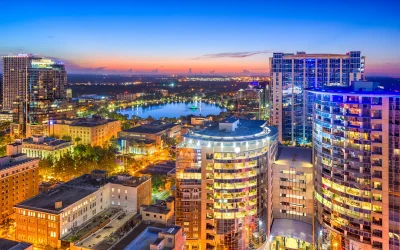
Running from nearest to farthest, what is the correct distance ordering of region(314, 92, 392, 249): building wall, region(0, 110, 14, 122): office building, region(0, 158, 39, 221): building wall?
region(314, 92, 392, 249): building wall
region(0, 158, 39, 221): building wall
region(0, 110, 14, 122): office building

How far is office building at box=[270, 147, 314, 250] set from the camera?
595 inches

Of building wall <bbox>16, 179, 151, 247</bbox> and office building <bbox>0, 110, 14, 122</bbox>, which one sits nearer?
building wall <bbox>16, 179, 151, 247</bbox>

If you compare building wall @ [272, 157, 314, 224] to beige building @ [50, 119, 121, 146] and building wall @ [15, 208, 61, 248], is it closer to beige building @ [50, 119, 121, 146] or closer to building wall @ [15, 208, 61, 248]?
building wall @ [15, 208, 61, 248]

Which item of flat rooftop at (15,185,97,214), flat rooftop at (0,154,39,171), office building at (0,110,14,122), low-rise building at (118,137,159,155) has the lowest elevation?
flat rooftop at (15,185,97,214)

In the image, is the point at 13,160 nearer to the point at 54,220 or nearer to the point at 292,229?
the point at 54,220

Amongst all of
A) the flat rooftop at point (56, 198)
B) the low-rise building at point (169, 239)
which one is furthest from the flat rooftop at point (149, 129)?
the low-rise building at point (169, 239)

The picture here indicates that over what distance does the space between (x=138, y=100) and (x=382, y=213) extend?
81.6 m

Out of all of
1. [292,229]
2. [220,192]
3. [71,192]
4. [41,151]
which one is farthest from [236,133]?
[41,151]

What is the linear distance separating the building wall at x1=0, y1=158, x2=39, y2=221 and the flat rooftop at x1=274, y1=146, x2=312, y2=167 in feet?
44.2

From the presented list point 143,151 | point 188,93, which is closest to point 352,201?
point 143,151

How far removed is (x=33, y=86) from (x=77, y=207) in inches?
1339

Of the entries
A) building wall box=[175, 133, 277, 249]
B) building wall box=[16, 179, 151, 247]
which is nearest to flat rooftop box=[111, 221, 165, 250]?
building wall box=[175, 133, 277, 249]

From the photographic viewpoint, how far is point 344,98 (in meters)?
12.6

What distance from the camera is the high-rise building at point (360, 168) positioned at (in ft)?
39.2
